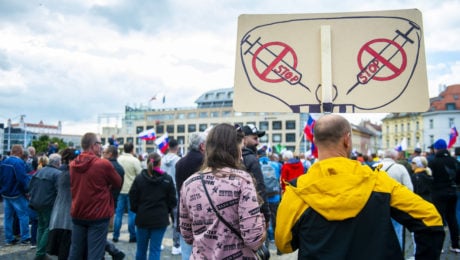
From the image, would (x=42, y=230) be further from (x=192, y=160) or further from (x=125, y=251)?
(x=192, y=160)

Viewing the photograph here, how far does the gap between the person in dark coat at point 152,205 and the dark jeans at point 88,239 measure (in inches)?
23.8

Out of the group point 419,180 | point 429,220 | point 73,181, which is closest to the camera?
point 429,220

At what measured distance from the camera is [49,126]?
7397 inches

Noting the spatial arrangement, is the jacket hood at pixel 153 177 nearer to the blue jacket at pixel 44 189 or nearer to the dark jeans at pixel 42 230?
the blue jacket at pixel 44 189

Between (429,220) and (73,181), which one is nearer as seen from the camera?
(429,220)

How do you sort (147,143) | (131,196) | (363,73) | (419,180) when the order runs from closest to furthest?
1. (363,73)
2. (131,196)
3. (419,180)
4. (147,143)

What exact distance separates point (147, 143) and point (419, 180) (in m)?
97.0

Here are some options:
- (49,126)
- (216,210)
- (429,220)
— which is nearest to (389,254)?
(429,220)

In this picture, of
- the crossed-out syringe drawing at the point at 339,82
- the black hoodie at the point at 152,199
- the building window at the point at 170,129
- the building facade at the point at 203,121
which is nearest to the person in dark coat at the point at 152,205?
the black hoodie at the point at 152,199

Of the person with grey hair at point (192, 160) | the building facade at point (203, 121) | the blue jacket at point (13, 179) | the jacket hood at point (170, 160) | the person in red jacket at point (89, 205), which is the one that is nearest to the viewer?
the person in red jacket at point (89, 205)

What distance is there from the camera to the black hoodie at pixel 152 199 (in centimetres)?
545

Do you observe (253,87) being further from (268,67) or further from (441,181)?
(441,181)

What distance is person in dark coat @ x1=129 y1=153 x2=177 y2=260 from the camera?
5438mm

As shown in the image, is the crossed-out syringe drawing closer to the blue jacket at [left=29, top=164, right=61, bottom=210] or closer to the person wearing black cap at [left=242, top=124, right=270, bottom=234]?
the person wearing black cap at [left=242, top=124, right=270, bottom=234]
